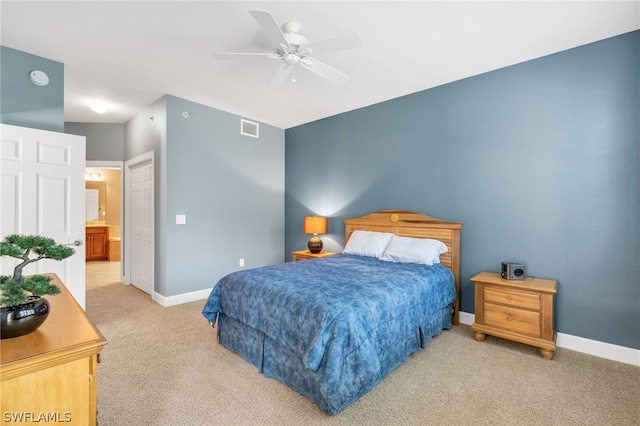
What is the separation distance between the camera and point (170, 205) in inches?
156

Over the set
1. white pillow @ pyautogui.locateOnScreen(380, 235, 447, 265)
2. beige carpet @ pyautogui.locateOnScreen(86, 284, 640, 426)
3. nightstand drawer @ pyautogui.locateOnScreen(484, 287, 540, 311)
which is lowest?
beige carpet @ pyautogui.locateOnScreen(86, 284, 640, 426)

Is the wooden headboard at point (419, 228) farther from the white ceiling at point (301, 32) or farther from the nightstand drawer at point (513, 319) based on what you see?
the white ceiling at point (301, 32)

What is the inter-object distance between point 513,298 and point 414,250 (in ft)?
3.22

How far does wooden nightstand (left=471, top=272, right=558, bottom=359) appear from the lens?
102 inches

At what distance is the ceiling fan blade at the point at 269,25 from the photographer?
6.13ft

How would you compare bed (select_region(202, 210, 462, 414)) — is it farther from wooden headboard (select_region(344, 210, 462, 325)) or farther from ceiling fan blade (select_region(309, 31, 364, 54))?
ceiling fan blade (select_region(309, 31, 364, 54))

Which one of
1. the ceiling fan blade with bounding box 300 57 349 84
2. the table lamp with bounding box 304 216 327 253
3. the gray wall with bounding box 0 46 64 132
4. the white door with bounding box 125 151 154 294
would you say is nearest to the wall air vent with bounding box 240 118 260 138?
the white door with bounding box 125 151 154 294

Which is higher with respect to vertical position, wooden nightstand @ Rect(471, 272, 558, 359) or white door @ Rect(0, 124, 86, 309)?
white door @ Rect(0, 124, 86, 309)

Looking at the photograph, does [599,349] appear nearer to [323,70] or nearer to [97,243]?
[323,70]

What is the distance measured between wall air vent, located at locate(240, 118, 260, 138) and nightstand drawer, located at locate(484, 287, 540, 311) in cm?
391

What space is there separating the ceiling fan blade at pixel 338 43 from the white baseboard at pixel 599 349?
10.3 ft

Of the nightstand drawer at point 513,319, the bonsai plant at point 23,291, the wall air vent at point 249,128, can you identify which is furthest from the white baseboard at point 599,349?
the wall air vent at point 249,128

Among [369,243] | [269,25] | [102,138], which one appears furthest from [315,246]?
[102,138]

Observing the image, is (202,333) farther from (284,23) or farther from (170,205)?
(284,23)
